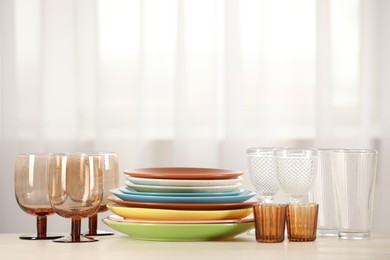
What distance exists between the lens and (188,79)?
3.45 meters

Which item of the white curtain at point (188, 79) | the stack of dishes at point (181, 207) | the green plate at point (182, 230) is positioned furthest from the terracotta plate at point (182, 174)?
the white curtain at point (188, 79)

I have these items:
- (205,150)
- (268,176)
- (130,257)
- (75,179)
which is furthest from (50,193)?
(205,150)

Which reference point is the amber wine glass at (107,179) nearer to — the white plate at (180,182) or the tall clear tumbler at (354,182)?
the white plate at (180,182)

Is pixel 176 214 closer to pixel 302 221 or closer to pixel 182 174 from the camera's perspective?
pixel 182 174

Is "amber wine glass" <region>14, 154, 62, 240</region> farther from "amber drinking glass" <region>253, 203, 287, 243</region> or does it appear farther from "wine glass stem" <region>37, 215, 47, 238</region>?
"amber drinking glass" <region>253, 203, 287, 243</region>

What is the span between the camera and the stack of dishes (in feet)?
5.35

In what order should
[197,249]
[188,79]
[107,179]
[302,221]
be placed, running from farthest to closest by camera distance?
1. [188,79]
2. [107,179]
3. [302,221]
4. [197,249]

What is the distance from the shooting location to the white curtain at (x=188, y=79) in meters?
3.42

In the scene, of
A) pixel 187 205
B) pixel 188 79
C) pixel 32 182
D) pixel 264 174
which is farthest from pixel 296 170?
pixel 188 79

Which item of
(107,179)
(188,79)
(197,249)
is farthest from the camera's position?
(188,79)

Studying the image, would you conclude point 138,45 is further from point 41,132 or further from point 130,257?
point 130,257

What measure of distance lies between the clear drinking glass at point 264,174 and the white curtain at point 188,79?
1.72 meters

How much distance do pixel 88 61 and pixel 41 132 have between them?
0.34 m

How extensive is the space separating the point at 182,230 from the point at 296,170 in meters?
0.24
